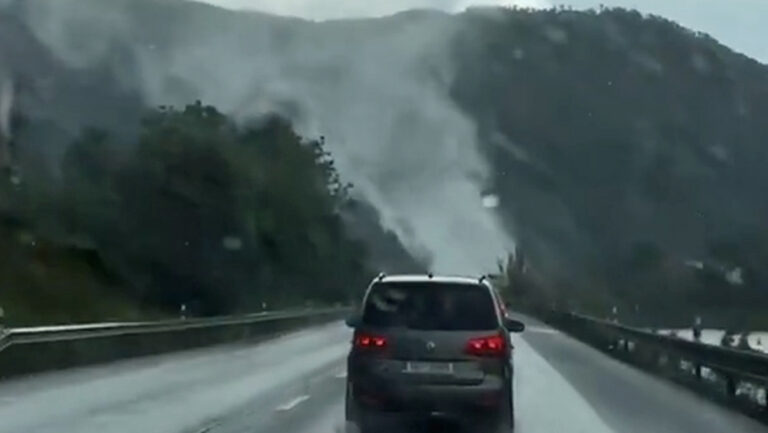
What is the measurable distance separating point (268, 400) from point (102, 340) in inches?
472

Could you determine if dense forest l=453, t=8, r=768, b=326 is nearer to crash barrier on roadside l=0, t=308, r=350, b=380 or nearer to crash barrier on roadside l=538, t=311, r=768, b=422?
crash barrier on roadside l=538, t=311, r=768, b=422

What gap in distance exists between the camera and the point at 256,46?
12256 cm

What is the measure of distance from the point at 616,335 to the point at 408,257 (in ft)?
212

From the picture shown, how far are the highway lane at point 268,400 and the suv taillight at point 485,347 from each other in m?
1.71

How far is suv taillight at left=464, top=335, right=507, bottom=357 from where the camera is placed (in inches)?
625

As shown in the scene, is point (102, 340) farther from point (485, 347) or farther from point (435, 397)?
point (485, 347)

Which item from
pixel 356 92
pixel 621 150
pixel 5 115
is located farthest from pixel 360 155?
pixel 5 115

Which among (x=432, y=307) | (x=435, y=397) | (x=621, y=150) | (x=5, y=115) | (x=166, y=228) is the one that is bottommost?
(x=435, y=397)

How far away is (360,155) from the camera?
12319 cm

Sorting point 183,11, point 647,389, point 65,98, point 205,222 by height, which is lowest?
point 647,389

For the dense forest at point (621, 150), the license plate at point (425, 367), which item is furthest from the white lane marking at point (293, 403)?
the dense forest at point (621, 150)

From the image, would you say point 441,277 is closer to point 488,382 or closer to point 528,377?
point 488,382

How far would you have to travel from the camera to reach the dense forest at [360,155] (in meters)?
74.0

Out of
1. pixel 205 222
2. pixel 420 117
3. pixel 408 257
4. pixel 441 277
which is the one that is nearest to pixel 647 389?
pixel 441 277
